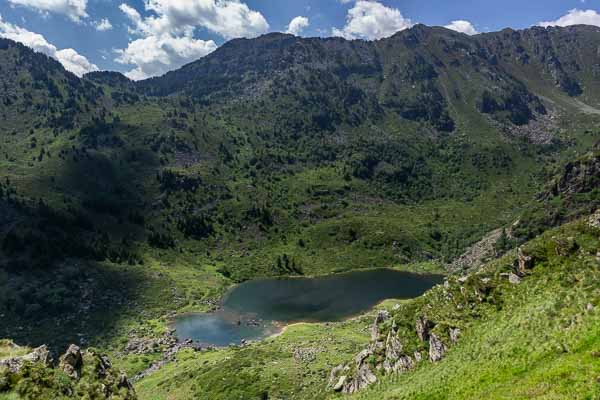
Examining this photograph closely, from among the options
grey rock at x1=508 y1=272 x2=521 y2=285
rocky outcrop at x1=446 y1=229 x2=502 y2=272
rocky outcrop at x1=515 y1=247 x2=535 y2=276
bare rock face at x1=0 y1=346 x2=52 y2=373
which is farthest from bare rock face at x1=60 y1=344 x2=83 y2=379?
rocky outcrop at x1=446 y1=229 x2=502 y2=272

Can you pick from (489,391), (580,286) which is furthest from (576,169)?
(489,391)

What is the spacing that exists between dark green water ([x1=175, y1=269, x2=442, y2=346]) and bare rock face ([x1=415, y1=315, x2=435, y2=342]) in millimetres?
82846

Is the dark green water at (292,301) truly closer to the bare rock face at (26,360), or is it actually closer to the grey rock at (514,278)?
the bare rock face at (26,360)

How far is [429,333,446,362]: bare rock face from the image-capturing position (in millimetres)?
35375

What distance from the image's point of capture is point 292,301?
481 feet

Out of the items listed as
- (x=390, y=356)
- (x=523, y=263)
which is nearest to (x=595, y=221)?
(x=523, y=263)

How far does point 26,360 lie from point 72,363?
4553 mm

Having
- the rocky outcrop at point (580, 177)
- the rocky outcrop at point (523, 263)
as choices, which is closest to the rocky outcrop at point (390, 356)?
the rocky outcrop at point (523, 263)

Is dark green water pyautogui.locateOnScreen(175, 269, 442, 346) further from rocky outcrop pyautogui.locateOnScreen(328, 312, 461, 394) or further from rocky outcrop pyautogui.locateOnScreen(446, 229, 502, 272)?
→ rocky outcrop pyautogui.locateOnScreen(328, 312, 461, 394)

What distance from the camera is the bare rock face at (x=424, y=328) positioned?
38656 millimetres

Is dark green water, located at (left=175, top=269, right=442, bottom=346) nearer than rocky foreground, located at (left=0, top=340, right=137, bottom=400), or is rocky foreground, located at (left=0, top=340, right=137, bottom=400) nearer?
rocky foreground, located at (left=0, top=340, right=137, bottom=400)

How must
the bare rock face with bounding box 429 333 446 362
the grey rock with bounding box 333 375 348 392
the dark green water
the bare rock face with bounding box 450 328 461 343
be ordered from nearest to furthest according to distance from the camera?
the bare rock face with bounding box 450 328 461 343, the bare rock face with bounding box 429 333 446 362, the grey rock with bounding box 333 375 348 392, the dark green water

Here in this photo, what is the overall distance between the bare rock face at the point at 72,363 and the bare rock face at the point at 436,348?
29156mm

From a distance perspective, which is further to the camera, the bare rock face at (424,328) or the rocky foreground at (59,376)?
the bare rock face at (424,328)
